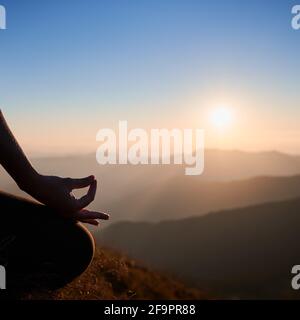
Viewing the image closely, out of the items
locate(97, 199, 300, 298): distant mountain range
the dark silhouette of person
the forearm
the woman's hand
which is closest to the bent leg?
the dark silhouette of person

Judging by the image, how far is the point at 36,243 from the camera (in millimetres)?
6539

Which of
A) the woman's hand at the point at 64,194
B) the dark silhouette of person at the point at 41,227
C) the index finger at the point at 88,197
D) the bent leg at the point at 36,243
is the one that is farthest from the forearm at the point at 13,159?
the index finger at the point at 88,197

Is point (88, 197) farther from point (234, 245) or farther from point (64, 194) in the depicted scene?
point (234, 245)

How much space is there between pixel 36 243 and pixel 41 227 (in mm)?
257

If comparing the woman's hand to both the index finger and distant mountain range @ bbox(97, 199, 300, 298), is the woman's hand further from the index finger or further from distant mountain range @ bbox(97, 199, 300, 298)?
distant mountain range @ bbox(97, 199, 300, 298)

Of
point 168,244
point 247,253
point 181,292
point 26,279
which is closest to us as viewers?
point 26,279

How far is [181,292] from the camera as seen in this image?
993 centimetres

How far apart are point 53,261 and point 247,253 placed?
134560mm

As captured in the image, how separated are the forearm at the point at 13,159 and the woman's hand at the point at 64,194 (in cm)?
12

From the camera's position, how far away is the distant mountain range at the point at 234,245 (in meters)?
113

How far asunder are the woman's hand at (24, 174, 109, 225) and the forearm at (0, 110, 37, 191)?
0.12m
